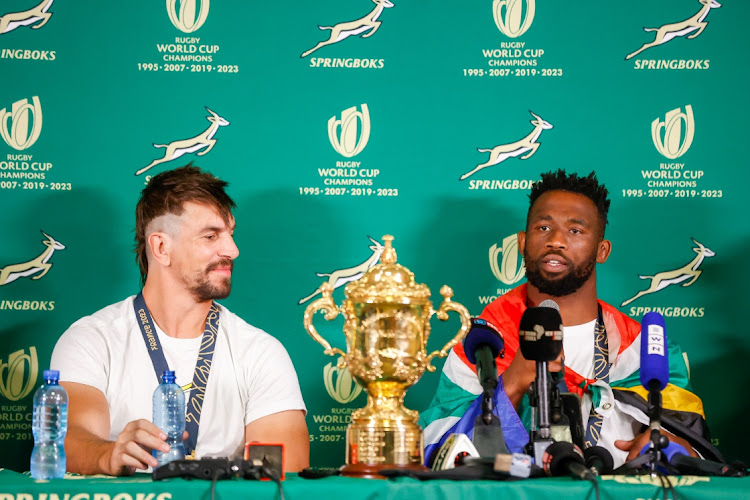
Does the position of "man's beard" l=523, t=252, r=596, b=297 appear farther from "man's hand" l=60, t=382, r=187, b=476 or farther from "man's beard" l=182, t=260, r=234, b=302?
"man's hand" l=60, t=382, r=187, b=476

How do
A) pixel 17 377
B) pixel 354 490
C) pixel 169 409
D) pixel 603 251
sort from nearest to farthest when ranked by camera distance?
pixel 354 490, pixel 169 409, pixel 603 251, pixel 17 377

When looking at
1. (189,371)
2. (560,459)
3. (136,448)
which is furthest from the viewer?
(189,371)

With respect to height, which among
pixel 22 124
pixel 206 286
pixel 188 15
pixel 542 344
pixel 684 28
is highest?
pixel 188 15

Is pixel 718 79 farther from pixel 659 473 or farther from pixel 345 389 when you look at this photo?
pixel 659 473

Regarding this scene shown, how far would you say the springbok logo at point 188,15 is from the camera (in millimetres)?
4000

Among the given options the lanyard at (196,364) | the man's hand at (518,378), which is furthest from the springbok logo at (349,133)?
the man's hand at (518,378)

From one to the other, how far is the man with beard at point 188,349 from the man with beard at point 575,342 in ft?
1.99

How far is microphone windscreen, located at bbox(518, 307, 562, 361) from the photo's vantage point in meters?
2.34

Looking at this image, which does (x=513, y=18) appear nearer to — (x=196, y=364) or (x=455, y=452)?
(x=196, y=364)

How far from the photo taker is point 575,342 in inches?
139

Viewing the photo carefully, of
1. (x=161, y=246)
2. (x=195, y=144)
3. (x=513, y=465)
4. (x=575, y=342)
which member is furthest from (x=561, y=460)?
(x=195, y=144)

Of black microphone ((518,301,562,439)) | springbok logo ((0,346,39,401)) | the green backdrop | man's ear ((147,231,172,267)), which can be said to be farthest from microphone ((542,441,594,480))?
springbok logo ((0,346,39,401))

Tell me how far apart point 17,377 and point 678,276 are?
2.84 m

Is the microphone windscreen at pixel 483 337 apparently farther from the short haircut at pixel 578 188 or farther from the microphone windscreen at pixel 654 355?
the short haircut at pixel 578 188
